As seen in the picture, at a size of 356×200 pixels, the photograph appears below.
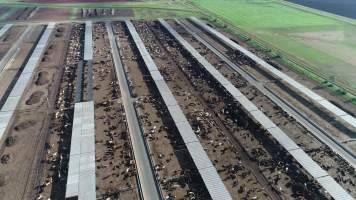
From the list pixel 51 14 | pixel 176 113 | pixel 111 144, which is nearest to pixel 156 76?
pixel 176 113

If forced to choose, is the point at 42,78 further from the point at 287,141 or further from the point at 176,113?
the point at 287,141

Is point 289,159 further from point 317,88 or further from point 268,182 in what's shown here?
point 317,88

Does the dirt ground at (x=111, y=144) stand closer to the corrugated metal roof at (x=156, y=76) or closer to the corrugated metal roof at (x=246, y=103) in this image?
the corrugated metal roof at (x=156, y=76)

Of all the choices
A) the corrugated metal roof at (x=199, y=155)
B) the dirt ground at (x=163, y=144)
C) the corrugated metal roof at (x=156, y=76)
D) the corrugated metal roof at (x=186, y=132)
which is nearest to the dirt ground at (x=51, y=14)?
the dirt ground at (x=163, y=144)

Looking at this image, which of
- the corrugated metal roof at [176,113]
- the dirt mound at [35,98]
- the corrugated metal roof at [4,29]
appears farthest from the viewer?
the corrugated metal roof at [4,29]

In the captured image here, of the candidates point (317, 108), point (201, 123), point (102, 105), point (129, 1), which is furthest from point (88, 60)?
point (129, 1)
